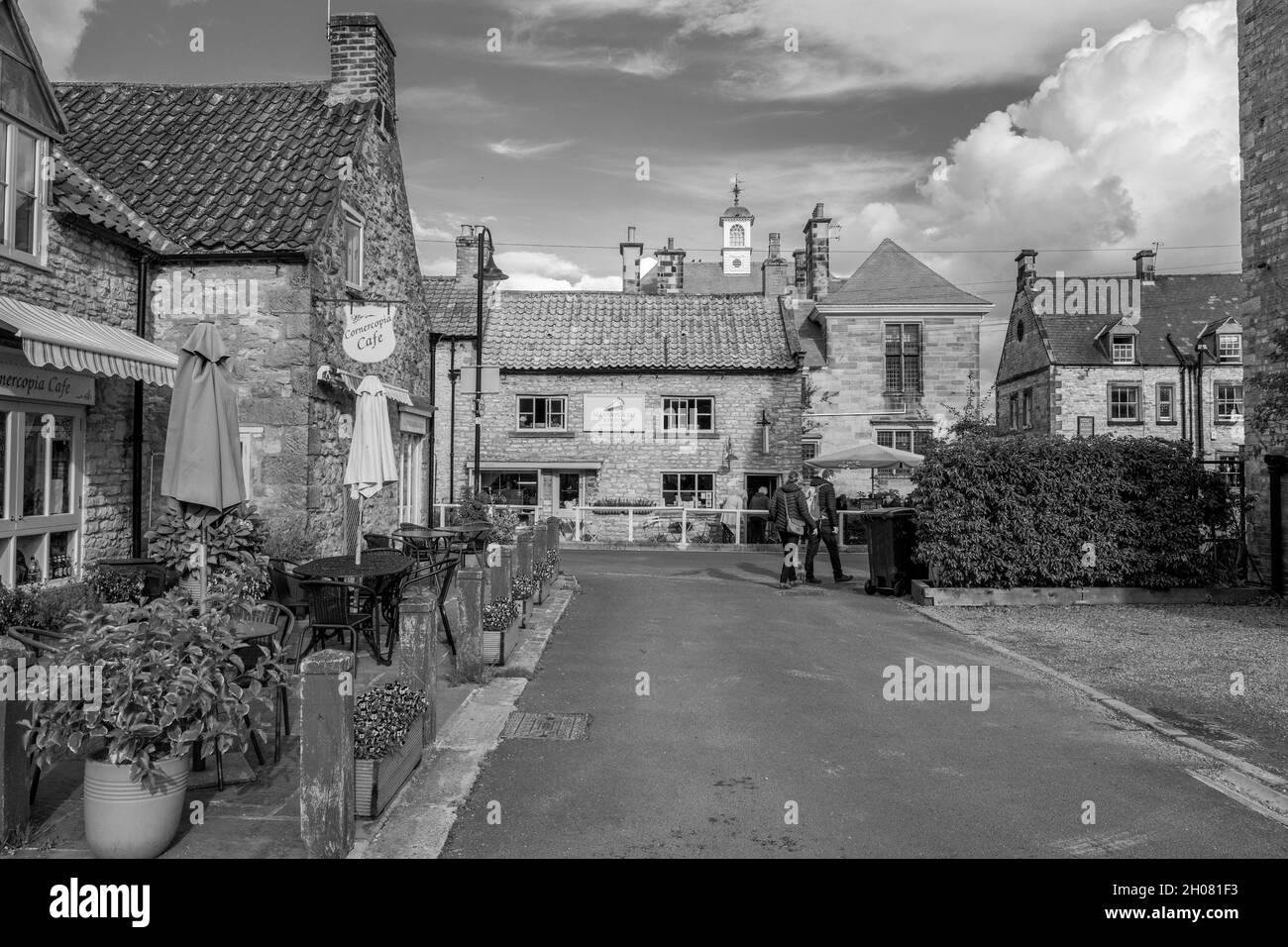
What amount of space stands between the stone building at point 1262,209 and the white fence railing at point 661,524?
1177cm

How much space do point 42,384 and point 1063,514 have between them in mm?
12312

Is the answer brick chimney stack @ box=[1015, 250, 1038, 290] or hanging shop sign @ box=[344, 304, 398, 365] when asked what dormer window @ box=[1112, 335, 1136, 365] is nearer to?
brick chimney stack @ box=[1015, 250, 1038, 290]

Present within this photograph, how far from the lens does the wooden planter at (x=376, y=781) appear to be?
4688 millimetres

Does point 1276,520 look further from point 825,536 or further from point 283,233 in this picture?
point 283,233

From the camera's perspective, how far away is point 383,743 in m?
4.86

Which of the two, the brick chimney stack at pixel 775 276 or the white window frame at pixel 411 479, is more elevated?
the brick chimney stack at pixel 775 276

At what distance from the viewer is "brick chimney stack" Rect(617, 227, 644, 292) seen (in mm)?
46312

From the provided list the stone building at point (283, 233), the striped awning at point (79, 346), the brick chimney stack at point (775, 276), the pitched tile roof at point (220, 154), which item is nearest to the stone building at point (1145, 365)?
the brick chimney stack at point (775, 276)

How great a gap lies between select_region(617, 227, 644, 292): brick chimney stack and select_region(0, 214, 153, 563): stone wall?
119 feet

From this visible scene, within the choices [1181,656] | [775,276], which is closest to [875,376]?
[775,276]

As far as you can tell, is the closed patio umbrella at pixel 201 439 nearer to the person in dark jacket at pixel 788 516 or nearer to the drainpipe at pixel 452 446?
the person in dark jacket at pixel 788 516

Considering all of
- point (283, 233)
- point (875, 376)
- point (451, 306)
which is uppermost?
point (451, 306)
